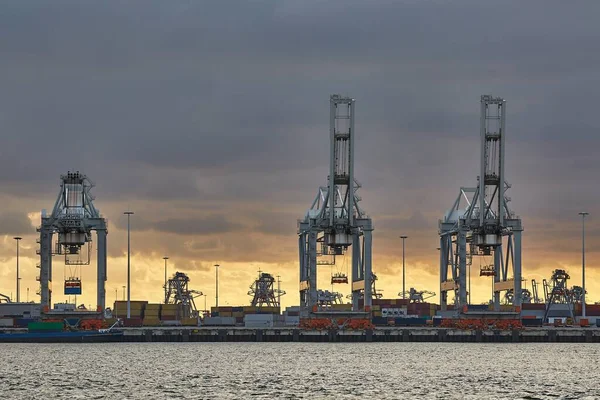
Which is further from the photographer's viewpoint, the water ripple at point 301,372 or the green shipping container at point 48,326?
the green shipping container at point 48,326

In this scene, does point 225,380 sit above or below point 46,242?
below

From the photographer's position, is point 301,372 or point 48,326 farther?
point 48,326

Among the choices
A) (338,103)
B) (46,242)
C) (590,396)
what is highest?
(338,103)

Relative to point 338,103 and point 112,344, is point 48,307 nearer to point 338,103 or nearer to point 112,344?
point 112,344

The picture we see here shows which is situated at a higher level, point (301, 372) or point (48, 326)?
point (48, 326)

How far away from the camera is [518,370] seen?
407 ft

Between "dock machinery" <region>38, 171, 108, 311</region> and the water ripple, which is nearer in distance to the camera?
the water ripple

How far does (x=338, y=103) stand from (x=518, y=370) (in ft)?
212

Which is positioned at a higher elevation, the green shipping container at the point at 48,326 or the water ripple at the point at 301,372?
the green shipping container at the point at 48,326

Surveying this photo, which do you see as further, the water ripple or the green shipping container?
the green shipping container

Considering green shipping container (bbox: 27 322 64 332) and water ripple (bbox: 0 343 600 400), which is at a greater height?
green shipping container (bbox: 27 322 64 332)

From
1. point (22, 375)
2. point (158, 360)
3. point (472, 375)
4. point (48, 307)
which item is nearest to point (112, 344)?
point (48, 307)

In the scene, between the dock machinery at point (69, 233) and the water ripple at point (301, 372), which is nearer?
the water ripple at point (301, 372)

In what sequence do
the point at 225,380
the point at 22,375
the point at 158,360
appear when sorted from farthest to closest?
the point at 158,360 → the point at 22,375 → the point at 225,380
